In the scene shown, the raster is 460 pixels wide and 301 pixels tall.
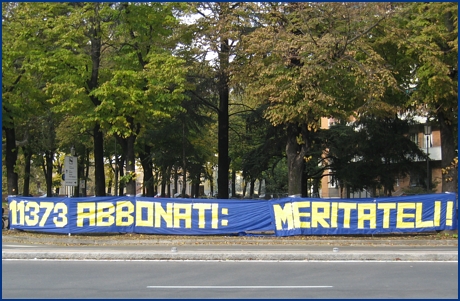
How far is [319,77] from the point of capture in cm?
2084

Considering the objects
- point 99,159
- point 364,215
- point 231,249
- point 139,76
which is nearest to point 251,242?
→ point 231,249

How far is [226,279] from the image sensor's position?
12.0 meters

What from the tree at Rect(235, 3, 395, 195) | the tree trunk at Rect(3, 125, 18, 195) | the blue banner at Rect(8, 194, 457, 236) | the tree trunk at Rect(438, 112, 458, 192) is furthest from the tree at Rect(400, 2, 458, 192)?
the tree trunk at Rect(3, 125, 18, 195)

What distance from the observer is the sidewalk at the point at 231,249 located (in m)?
15.6

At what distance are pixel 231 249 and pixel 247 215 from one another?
3.85 meters

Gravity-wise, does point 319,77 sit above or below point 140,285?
above

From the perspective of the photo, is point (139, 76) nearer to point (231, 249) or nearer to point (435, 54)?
point (231, 249)

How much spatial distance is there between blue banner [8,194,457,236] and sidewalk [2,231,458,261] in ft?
2.00

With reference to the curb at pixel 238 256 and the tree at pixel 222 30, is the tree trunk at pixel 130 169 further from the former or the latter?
the curb at pixel 238 256

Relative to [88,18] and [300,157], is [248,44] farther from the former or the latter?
[88,18]

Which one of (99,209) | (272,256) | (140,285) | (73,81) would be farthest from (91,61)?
(140,285)

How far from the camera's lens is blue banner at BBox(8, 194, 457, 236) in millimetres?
21781

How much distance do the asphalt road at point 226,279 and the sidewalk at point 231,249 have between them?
0.62m

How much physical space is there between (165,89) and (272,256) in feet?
35.3
